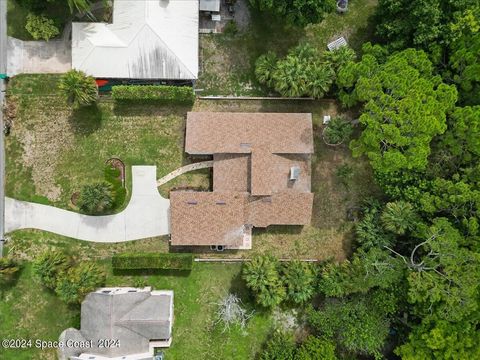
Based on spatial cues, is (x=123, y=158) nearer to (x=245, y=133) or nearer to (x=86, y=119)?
(x=86, y=119)

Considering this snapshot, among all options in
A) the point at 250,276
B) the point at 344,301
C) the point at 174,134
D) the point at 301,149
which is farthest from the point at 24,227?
the point at 344,301

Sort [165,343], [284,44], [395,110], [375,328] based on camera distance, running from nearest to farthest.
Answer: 1. [395,110]
2. [375,328]
3. [165,343]
4. [284,44]

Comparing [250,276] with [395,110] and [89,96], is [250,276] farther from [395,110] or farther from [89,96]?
[89,96]

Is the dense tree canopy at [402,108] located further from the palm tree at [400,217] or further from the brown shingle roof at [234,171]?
the brown shingle roof at [234,171]

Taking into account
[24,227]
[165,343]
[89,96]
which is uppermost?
[89,96]

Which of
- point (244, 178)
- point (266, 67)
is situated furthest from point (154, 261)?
point (266, 67)

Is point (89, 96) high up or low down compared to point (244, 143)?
up
